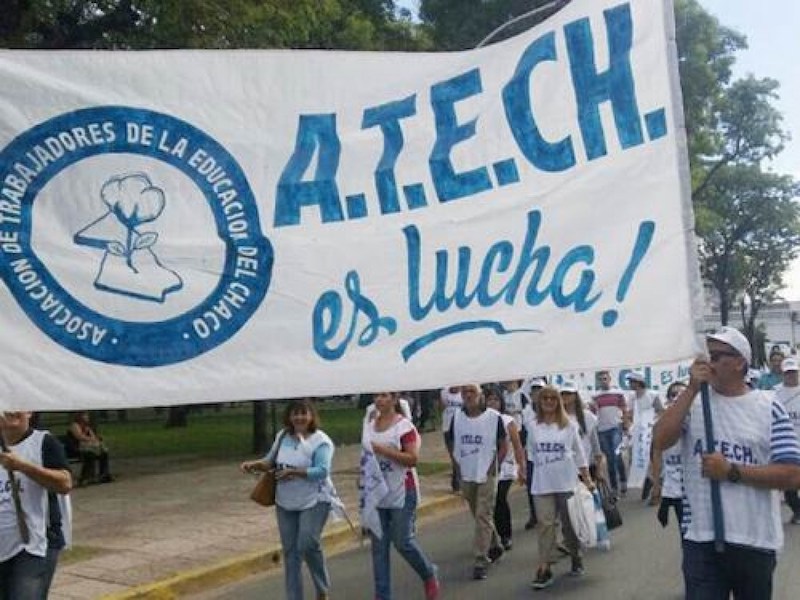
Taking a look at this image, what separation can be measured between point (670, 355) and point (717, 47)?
117ft

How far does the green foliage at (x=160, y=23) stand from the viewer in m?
14.4

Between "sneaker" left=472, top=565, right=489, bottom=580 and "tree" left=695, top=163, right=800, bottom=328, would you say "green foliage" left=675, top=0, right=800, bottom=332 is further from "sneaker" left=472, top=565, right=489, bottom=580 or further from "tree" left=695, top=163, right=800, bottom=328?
"sneaker" left=472, top=565, right=489, bottom=580

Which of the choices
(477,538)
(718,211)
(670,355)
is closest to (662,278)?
(670,355)

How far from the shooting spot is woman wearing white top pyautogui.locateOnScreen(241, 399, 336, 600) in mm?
7160

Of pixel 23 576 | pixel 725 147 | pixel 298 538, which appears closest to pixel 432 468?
pixel 298 538

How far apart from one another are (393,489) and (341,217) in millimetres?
4008

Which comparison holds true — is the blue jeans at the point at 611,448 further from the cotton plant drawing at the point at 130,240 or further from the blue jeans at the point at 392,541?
the cotton plant drawing at the point at 130,240

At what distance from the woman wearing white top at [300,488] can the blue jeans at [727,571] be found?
3.15 m

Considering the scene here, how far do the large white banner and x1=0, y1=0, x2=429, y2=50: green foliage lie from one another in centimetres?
1083

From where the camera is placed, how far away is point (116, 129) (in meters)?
3.77

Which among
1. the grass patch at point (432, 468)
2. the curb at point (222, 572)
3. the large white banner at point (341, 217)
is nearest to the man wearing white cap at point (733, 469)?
the large white banner at point (341, 217)

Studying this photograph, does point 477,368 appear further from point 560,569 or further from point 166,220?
point 560,569

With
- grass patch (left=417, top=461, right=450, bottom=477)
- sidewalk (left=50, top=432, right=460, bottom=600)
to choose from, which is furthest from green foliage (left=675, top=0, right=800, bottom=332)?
sidewalk (left=50, top=432, right=460, bottom=600)

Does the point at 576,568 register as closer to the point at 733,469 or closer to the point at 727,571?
the point at 727,571
